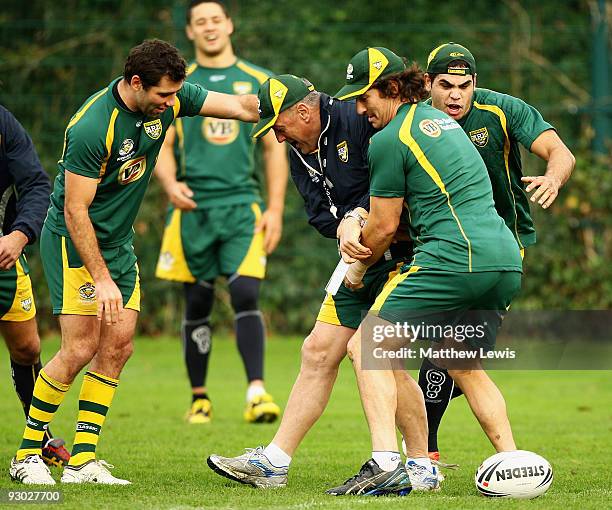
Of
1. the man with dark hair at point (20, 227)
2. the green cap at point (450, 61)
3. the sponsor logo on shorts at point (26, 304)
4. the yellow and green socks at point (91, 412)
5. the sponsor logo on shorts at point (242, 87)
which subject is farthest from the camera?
the sponsor logo on shorts at point (242, 87)

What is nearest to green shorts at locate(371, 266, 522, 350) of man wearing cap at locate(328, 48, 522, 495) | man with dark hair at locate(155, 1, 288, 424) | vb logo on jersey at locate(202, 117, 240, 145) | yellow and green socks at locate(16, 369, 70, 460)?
man wearing cap at locate(328, 48, 522, 495)

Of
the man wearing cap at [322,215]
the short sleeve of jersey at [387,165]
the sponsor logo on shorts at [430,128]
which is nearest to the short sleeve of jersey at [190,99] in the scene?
the man wearing cap at [322,215]

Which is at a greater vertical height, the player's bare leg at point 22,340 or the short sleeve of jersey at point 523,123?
the short sleeve of jersey at point 523,123

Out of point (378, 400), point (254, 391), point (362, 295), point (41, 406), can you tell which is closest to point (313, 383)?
point (362, 295)

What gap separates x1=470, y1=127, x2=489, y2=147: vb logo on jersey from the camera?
6.70 m

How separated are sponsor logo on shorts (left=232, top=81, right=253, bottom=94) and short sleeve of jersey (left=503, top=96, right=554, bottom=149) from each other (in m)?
3.25

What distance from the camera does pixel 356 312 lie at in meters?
6.34

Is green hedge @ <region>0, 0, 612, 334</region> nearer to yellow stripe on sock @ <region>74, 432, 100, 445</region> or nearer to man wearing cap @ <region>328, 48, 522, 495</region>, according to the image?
yellow stripe on sock @ <region>74, 432, 100, 445</region>

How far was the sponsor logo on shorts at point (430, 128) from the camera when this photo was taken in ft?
18.7

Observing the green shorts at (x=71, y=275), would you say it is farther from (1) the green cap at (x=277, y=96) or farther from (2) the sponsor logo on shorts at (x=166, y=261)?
(2) the sponsor logo on shorts at (x=166, y=261)

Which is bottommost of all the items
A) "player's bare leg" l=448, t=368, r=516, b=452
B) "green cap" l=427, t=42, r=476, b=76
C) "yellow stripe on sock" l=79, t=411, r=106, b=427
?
"yellow stripe on sock" l=79, t=411, r=106, b=427

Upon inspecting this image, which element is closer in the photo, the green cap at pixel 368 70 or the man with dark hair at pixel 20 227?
the green cap at pixel 368 70

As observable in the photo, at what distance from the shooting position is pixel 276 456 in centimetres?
620

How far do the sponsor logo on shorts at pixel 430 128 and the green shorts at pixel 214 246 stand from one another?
385 cm
